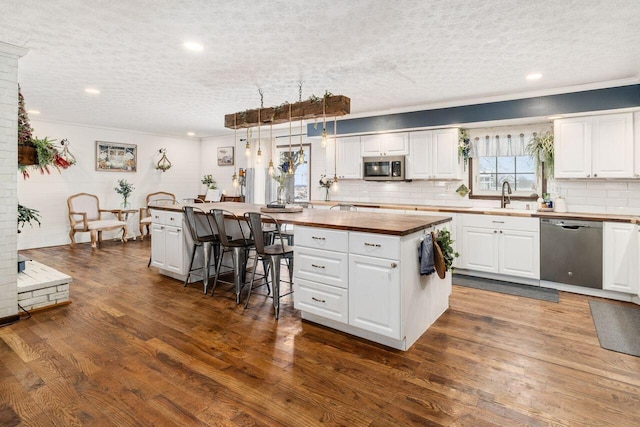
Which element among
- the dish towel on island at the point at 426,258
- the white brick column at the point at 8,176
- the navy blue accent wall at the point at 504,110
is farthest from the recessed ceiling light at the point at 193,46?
the navy blue accent wall at the point at 504,110

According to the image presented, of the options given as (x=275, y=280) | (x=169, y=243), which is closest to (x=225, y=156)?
(x=169, y=243)

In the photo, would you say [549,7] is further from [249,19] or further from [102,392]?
[102,392]

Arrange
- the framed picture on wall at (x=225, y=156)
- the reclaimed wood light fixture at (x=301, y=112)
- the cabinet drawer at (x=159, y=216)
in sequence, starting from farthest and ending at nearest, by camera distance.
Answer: the framed picture on wall at (x=225, y=156), the cabinet drawer at (x=159, y=216), the reclaimed wood light fixture at (x=301, y=112)

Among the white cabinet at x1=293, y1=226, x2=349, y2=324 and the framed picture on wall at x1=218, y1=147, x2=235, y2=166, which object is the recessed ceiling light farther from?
the framed picture on wall at x1=218, y1=147, x2=235, y2=166

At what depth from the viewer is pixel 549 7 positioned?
2486 mm

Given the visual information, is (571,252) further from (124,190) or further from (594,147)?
(124,190)

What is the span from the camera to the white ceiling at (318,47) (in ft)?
8.36

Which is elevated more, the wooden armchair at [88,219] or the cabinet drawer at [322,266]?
the wooden armchair at [88,219]

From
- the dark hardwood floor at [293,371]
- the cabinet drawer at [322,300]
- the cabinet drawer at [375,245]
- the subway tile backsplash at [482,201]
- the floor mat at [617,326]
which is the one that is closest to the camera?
the dark hardwood floor at [293,371]

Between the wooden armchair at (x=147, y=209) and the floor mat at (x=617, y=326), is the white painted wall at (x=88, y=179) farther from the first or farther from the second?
the floor mat at (x=617, y=326)

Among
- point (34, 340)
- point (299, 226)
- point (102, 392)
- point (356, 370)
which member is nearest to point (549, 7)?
point (299, 226)

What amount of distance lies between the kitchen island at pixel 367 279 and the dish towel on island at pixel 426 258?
5 cm

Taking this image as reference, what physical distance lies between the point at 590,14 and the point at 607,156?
2.24 meters

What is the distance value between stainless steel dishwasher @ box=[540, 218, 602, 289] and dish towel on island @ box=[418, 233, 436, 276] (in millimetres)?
2317
